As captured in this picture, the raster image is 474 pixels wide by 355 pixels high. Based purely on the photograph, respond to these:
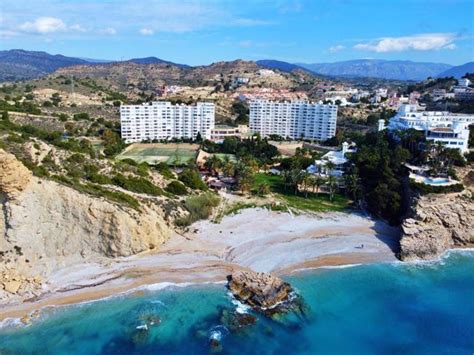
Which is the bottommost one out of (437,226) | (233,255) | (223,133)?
(233,255)

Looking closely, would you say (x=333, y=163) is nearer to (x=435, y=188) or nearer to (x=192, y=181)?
(x=435, y=188)

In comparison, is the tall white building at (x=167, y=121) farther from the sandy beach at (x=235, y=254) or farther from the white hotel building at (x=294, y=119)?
the sandy beach at (x=235, y=254)

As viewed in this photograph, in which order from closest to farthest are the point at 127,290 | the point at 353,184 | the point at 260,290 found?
1. the point at 260,290
2. the point at 127,290
3. the point at 353,184

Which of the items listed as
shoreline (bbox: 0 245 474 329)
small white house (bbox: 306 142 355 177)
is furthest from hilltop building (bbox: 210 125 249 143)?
shoreline (bbox: 0 245 474 329)

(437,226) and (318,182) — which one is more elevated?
(318,182)

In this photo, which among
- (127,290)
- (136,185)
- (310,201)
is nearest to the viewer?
(127,290)

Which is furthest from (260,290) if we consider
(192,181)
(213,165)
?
(213,165)
